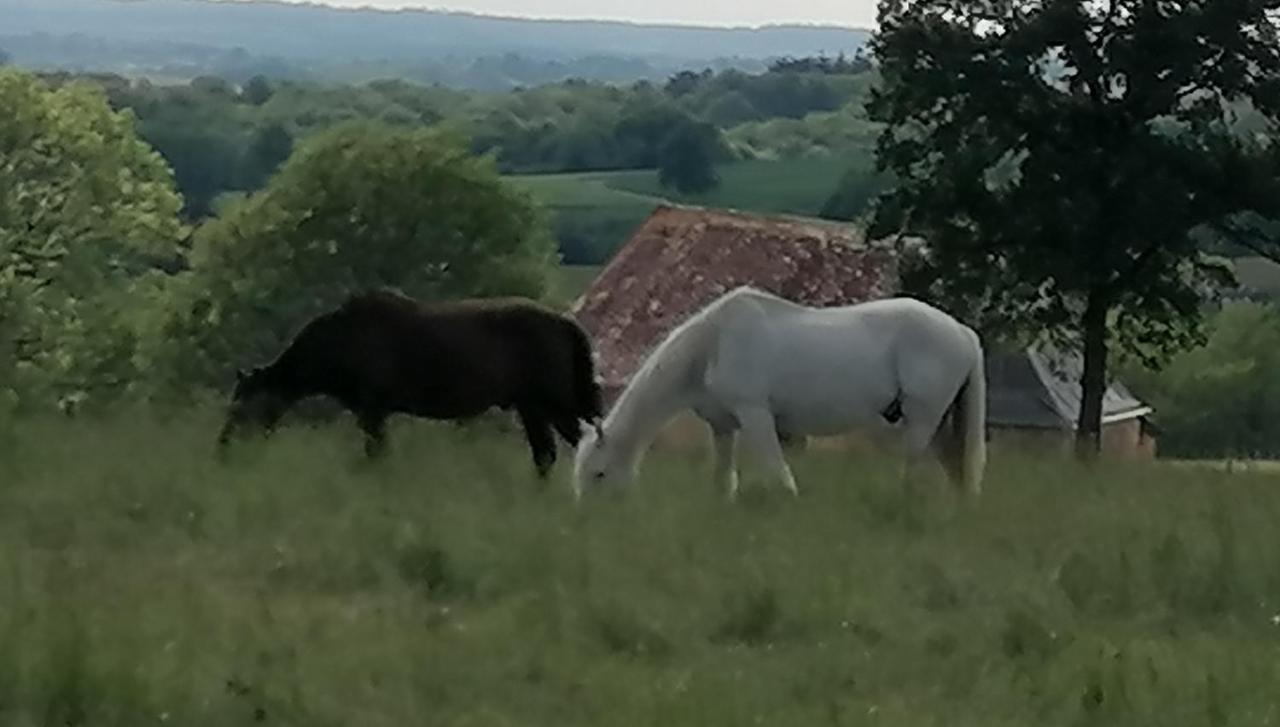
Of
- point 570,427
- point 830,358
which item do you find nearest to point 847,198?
point 570,427

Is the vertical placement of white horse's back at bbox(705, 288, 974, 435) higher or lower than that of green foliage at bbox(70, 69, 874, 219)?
higher

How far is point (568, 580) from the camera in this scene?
8.85m

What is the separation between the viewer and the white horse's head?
12.8 metres

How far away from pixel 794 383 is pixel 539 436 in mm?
2133

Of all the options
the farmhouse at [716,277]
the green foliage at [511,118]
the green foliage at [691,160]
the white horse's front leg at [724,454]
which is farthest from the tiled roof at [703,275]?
the green foliage at [691,160]

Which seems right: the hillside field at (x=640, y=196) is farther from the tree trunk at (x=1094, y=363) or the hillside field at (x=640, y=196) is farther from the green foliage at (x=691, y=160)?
the tree trunk at (x=1094, y=363)

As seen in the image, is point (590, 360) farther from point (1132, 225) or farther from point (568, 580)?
point (1132, 225)

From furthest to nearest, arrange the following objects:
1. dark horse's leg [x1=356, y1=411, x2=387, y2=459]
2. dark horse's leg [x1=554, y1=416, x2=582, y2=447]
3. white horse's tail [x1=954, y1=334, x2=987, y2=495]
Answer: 1. dark horse's leg [x1=554, y1=416, x2=582, y2=447]
2. dark horse's leg [x1=356, y1=411, x2=387, y2=459]
3. white horse's tail [x1=954, y1=334, x2=987, y2=495]

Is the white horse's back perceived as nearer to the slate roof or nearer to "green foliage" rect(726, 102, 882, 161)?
the slate roof

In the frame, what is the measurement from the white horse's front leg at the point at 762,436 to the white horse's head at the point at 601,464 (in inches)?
27.6

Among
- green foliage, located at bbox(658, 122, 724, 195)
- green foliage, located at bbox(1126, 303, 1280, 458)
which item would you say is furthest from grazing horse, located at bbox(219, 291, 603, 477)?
green foliage, located at bbox(658, 122, 724, 195)

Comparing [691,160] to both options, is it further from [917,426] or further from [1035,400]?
[917,426]

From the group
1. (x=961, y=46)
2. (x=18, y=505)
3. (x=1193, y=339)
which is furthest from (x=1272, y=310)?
(x=18, y=505)

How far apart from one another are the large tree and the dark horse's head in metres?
17.4
